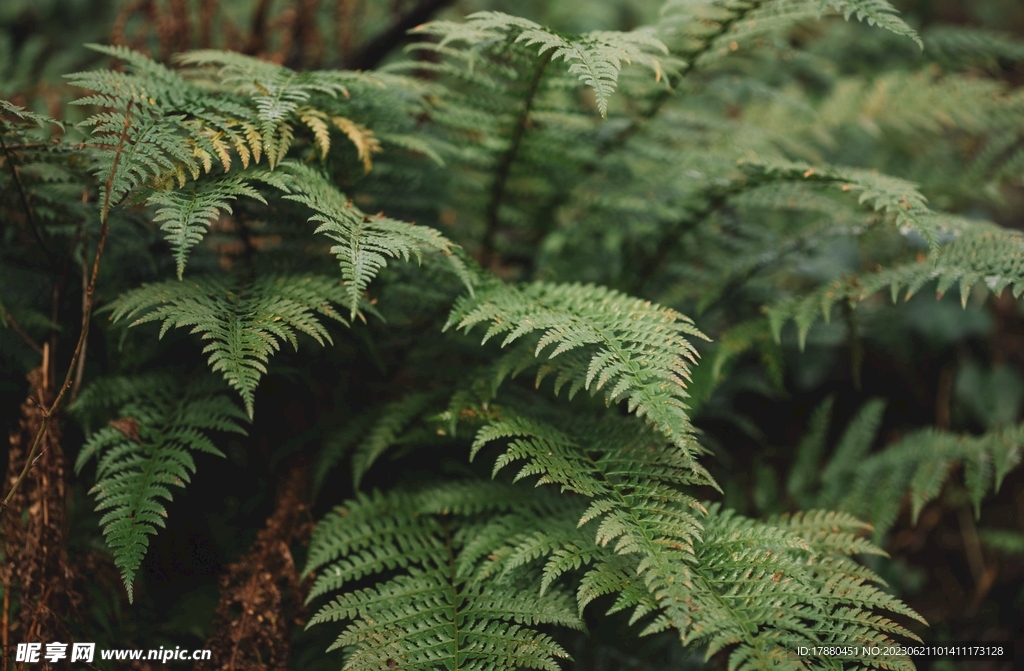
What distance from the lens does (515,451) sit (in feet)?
4.08

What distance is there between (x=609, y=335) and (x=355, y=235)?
0.54 metres

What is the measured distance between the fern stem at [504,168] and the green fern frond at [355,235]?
23.4 inches

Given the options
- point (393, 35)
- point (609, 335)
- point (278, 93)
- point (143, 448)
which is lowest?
point (143, 448)

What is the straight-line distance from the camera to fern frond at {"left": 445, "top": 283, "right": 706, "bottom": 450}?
114 cm

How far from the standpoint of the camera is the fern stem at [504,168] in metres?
1.65

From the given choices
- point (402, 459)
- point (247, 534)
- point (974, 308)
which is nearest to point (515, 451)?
point (402, 459)

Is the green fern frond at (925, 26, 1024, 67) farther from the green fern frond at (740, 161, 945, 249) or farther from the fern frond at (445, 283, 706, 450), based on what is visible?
the fern frond at (445, 283, 706, 450)

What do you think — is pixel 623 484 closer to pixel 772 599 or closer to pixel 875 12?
pixel 772 599

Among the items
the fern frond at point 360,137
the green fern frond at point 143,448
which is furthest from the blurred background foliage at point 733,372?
the fern frond at point 360,137

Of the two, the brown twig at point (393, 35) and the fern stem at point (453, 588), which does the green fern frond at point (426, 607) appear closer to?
the fern stem at point (453, 588)

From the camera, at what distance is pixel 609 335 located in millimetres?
1260

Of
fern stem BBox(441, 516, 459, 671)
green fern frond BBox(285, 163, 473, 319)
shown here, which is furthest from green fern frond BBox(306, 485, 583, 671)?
A: green fern frond BBox(285, 163, 473, 319)

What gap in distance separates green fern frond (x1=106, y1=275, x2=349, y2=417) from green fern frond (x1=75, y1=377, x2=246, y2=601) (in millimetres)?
164

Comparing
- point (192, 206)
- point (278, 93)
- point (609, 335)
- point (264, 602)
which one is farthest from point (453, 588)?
point (278, 93)
